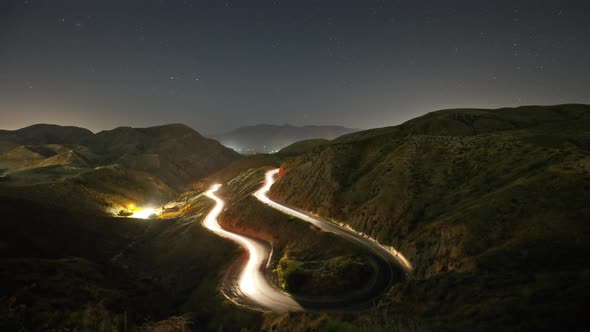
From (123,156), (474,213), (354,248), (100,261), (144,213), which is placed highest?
(123,156)

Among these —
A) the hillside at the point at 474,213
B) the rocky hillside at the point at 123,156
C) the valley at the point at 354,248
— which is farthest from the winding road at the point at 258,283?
the rocky hillside at the point at 123,156

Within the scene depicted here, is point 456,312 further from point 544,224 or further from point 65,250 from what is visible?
point 65,250

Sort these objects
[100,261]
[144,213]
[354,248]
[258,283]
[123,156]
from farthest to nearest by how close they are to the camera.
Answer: [123,156], [144,213], [100,261], [354,248], [258,283]

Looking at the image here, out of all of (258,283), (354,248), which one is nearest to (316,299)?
(258,283)

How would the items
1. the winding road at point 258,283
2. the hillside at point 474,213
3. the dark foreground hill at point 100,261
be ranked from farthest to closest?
the winding road at point 258,283, the dark foreground hill at point 100,261, the hillside at point 474,213

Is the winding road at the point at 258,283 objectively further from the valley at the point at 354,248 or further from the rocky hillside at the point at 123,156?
the rocky hillside at the point at 123,156

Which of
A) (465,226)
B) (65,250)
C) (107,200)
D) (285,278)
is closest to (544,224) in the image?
(465,226)

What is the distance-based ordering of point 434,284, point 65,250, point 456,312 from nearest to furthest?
1. point 456,312
2. point 434,284
3. point 65,250

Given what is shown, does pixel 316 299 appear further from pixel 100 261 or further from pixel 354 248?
pixel 100 261
